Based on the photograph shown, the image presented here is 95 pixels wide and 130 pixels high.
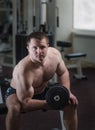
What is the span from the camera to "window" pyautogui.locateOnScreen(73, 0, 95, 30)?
4977 mm

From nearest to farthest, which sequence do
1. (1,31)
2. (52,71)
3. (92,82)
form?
(52,71)
(92,82)
(1,31)

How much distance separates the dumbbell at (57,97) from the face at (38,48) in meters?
0.22

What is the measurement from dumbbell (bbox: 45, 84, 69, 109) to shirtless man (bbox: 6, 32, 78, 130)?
0.15ft

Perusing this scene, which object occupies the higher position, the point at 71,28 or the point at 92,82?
the point at 71,28

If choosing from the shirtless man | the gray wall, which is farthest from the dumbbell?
the gray wall

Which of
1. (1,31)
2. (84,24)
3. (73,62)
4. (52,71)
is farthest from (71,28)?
(52,71)

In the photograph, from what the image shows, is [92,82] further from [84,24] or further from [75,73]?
[84,24]

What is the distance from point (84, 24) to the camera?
5.12 meters

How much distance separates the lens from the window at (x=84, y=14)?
4977mm

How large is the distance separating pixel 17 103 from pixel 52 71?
1.14 ft

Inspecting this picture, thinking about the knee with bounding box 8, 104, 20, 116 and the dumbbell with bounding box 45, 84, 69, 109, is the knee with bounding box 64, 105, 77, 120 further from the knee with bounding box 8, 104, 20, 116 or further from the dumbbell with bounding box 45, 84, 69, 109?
the knee with bounding box 8, 104, 20, 116

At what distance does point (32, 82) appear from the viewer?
1.90m

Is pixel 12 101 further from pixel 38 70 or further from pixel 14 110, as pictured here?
pixel 38 70

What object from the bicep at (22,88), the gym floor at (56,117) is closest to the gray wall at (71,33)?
the gym floor at (56,117)
